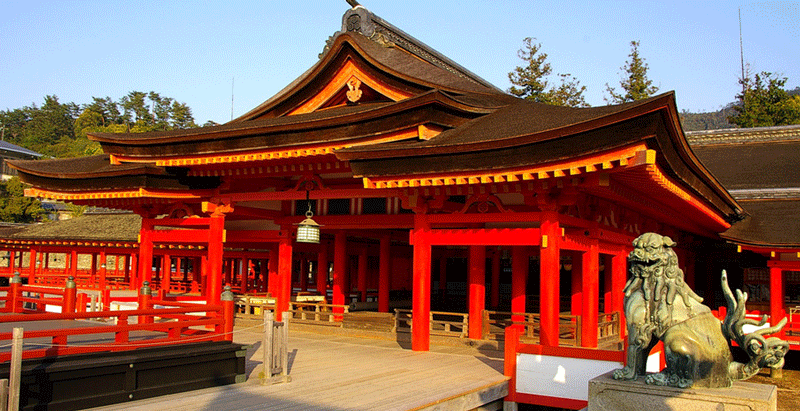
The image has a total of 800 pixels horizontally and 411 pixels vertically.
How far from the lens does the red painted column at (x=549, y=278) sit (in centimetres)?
1188

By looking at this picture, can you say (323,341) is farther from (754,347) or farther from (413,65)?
(754,347)

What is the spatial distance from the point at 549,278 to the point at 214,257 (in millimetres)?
8652

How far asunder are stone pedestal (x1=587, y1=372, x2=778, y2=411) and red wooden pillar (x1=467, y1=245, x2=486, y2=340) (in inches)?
336

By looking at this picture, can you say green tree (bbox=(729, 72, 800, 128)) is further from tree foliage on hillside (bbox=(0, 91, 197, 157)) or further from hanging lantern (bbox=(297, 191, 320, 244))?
tree foliage on hillside (bbox=(0, 91, 197, 157))

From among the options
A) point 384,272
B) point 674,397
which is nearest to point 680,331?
point 674,397

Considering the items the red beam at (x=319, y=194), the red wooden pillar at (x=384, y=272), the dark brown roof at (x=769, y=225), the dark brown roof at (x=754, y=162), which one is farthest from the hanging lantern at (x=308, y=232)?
the dark brown roof at (x=754, y=162)

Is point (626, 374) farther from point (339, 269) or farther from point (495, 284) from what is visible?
point (495, 284)

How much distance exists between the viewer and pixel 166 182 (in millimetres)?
16250

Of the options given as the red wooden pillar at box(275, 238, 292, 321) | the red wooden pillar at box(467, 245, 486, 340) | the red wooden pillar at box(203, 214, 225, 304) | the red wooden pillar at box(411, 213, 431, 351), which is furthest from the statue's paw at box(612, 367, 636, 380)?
the red wooden pillar at box(275, 238, 292, 321)

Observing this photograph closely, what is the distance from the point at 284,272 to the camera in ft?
59.0

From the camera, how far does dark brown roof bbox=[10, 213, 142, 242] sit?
3394 centimetres

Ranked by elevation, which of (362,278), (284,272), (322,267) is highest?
(322,267)

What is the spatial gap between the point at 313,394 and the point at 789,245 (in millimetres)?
12965

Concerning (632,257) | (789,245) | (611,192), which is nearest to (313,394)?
(632,257)
